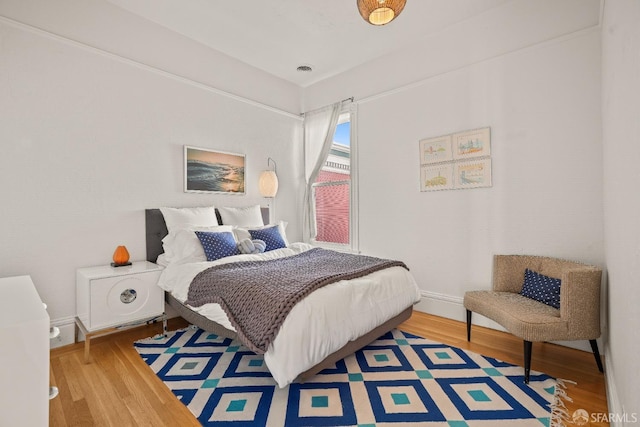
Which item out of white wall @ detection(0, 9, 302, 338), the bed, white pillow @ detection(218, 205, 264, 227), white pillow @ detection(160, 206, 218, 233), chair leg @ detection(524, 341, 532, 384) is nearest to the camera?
the bed

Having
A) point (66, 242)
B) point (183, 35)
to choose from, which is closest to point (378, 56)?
point (183, 35)

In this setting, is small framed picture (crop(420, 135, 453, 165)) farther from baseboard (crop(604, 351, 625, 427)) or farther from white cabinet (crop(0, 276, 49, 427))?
white cabinet (crop(0, 276, 49, 427))

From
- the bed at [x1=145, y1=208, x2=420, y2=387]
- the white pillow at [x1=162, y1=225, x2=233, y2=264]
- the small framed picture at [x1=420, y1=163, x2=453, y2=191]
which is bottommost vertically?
the bed at [x1=145, y1=208, x2=420, y2=387]

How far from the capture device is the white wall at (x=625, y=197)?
120 cm

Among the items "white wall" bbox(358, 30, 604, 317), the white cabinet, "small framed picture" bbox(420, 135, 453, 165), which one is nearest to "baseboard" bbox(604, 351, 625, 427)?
"white wall" bbox(358, 30, 604, 317)

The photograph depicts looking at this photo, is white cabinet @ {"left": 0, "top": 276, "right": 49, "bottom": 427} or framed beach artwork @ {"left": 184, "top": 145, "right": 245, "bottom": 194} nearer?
white cabinet @ {"left": 0, "top": 276, "right": 49, "bottom": 427}

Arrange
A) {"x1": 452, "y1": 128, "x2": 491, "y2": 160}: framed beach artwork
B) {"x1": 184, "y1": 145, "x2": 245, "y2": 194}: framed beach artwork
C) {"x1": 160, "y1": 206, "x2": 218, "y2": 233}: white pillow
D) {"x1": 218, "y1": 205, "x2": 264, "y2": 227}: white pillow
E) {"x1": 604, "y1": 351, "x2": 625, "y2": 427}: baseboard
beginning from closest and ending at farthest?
{"x1": 604, "y1": 351, "x2": 625, "y2": 427}: baseboard
{"x1": 452, "y1": 128, "x2": 491, "y2": 160}: framed beach artwork
{"x1": 160, "y1": 206, "x2": 218, "y2": 233}: white pillow
{"x1": 184, "y1": 145, "x2": 245, "y2": 194}: framed beach artwork
{"x1": 218, "y1": 205, "x2": 264, "y2": 227}: white pillow

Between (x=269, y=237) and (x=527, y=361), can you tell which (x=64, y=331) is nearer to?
(x=269, y=237)

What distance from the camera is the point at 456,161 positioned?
10.8 feet

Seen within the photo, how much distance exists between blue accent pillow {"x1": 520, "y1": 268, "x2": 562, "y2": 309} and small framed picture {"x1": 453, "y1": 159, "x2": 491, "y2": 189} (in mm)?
947

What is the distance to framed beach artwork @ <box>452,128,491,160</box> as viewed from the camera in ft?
10.1

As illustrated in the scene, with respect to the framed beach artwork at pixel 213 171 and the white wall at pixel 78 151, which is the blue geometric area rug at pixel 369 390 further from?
the framed beach artwork at pixel 213 171

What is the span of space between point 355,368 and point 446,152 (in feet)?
7.84

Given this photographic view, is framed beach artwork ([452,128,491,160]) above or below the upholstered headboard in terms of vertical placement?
above
